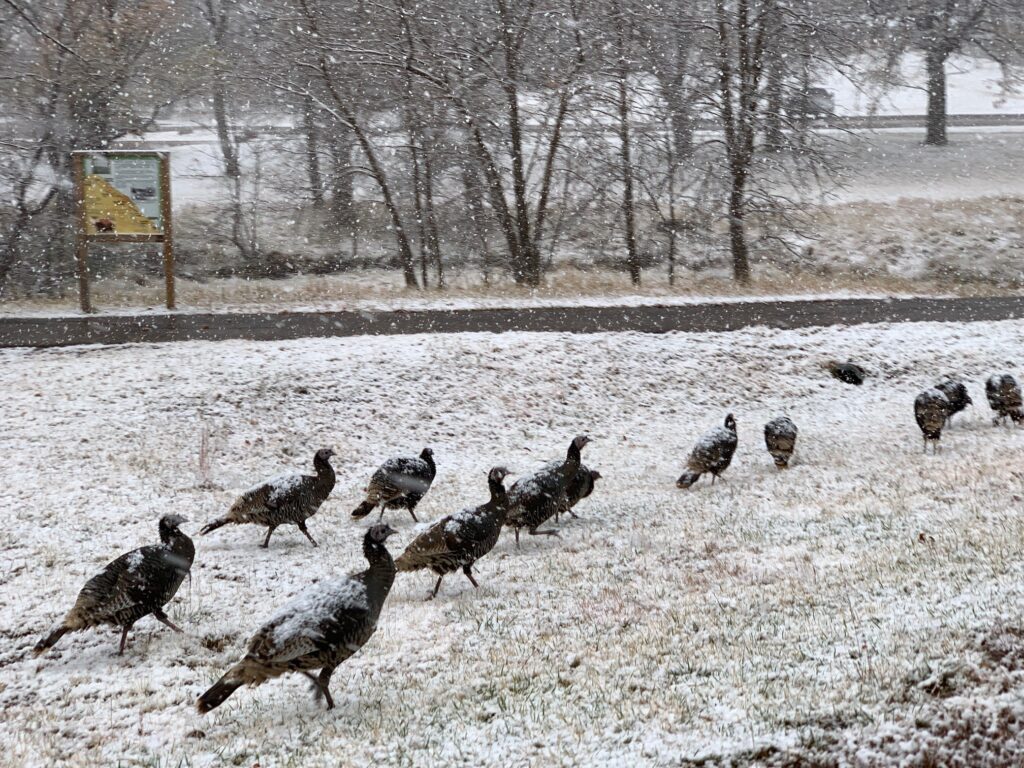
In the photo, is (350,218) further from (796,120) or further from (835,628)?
(835,628)

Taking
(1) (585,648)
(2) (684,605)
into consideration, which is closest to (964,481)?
(2) (684,605)

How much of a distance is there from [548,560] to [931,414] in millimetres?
7422

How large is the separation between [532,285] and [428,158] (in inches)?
178

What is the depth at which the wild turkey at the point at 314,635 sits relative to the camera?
19.3ft

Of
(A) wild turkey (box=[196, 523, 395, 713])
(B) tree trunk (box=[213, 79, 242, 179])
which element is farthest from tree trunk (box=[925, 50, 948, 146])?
(A) wild turkey (box=[196, 523, 395, 713])

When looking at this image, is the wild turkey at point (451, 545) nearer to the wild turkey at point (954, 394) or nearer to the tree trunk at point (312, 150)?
the wild turkey at point (954, 394)

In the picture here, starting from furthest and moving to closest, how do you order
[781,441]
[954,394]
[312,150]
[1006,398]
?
[312,150]
[954,394]
[1006,398]
[781,441]

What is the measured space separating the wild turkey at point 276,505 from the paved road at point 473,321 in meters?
8.64

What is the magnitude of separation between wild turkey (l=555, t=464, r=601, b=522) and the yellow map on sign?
12247 mm

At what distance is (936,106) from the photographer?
139 ft

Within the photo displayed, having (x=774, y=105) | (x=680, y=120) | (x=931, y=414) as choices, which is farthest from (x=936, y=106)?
(x=931, y=414)

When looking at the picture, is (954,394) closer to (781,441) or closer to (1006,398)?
(1006,398)

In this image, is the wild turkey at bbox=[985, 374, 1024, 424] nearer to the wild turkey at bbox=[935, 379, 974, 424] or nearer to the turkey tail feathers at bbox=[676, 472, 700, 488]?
the wild turkey at bbox=[935, 379, 974, 424]

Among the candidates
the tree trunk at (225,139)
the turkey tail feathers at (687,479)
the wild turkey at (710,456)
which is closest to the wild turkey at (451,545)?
the turkey tail feathers at (687,479)
